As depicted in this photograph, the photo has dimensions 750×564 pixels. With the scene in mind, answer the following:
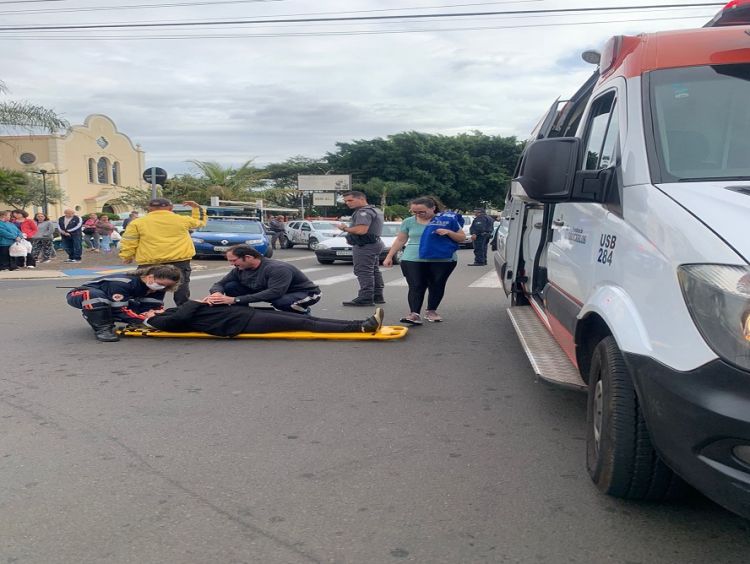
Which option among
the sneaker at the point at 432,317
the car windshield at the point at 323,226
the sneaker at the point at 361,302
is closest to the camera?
the sneaker at the point at 432,317

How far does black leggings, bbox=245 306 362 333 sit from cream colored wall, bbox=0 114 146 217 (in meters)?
43.4

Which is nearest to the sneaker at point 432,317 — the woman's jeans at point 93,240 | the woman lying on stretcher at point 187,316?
the woman lying on stretcher at point 187,316

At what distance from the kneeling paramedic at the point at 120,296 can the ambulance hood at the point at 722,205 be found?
5.38 metres

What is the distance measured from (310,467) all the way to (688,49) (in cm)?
292

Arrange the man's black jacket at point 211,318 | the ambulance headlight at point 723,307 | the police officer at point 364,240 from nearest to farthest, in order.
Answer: the ambulance headlight at point 723,307, the man's black jacket at point 211,318, the police officer at point 364,240

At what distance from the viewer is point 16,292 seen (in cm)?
1159

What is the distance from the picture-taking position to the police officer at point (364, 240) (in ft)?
29.6

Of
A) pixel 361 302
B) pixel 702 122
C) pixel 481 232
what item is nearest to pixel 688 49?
pixel 702 122

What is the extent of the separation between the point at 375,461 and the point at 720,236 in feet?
7.02

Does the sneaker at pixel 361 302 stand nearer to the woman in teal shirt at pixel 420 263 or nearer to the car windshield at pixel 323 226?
the woman in teal shirt at pixel 420 263

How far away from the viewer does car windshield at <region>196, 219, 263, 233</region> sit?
66.7 feet

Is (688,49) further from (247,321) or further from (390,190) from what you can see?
(390,190)

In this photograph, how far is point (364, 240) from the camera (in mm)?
9164

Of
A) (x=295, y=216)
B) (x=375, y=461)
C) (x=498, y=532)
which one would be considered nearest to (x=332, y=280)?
(x=375, y=461)
